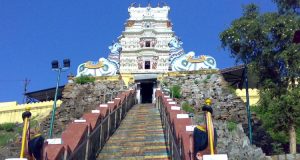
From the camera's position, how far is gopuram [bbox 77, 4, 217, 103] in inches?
1521

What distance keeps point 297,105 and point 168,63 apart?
2328 centimetres

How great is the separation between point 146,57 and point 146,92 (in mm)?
3507

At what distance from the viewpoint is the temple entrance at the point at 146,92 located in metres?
38.3

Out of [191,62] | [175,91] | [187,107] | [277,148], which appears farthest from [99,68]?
[277,148]

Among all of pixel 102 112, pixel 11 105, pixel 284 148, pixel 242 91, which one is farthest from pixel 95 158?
pixel 11 105

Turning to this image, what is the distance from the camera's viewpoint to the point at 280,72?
18.6 metres

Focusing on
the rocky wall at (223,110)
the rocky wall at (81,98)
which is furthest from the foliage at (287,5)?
the rocky wall at (81,98)

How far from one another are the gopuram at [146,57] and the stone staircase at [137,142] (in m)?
18.5

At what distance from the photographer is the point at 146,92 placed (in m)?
39.3

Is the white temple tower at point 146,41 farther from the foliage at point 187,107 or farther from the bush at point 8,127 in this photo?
the bush at point 8,127

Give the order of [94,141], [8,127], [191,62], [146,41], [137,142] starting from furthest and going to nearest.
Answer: [146,41] → [191,62] → [8,127] → [137,142] → [94,141]

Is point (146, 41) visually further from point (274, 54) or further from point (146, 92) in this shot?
point (274, 54)

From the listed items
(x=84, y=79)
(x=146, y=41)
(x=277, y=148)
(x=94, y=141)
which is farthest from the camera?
(x=146, y=41)

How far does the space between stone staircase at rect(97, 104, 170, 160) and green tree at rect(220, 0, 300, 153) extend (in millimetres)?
4858
